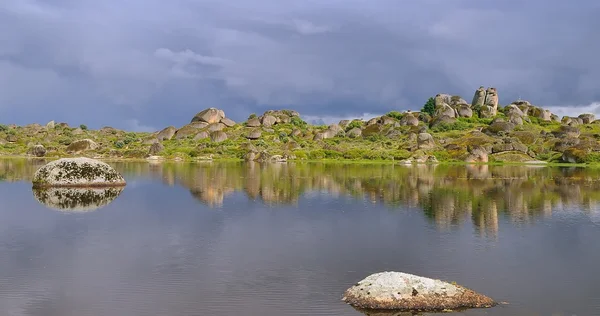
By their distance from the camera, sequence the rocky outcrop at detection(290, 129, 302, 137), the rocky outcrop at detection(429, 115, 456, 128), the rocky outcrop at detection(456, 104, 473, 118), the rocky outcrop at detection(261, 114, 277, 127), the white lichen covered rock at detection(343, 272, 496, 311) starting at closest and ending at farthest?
the white lichen covered rock at detection(343, 272, 496, 311)
the rocky outcrop at detection(290, 129, 302, 137)
the rocky outcrop at detection(429, 115, 456, 128)
the rocky outcrop at detection(261, 114, 277, 127)
the rocky outcrop at detection(456, 104, 473, 118)

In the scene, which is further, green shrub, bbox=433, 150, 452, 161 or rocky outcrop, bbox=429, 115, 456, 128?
rocky outcrop, bbox=429, 115, 456, 128

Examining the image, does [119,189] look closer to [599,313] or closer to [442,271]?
[442,271]

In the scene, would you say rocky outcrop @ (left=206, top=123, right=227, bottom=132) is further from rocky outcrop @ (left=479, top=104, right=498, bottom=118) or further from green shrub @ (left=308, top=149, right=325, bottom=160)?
rocky outcrop @ (left=479, top=104, right=498, bottom=118)

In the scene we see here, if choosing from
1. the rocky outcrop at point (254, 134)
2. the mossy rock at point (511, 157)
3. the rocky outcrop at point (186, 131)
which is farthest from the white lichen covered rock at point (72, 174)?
the rocky outcrop at point (186, 131)

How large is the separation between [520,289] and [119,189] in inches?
1378

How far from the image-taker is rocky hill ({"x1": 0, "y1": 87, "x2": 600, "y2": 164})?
368 feet

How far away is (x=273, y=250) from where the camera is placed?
70.9 ft

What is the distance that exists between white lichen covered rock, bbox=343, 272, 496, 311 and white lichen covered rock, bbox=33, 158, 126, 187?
110 ft

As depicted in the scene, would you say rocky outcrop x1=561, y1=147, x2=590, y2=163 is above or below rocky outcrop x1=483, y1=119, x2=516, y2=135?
below

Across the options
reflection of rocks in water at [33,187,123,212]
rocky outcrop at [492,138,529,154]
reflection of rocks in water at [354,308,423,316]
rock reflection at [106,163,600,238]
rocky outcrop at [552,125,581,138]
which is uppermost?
rocky outcrop at [552,125,581,138]

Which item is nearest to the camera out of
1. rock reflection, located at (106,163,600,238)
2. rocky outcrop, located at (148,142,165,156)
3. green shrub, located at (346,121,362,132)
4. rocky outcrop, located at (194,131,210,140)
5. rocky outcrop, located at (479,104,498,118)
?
rock reflection, located at (106,163,600,238)

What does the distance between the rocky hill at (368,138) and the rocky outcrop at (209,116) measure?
11.2 inches

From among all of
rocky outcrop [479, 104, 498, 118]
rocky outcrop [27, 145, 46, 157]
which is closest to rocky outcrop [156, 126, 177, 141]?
rocky outcrop [27, 145, 46, 157]

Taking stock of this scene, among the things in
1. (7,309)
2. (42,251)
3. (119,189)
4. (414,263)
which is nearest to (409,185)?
(119,189)
